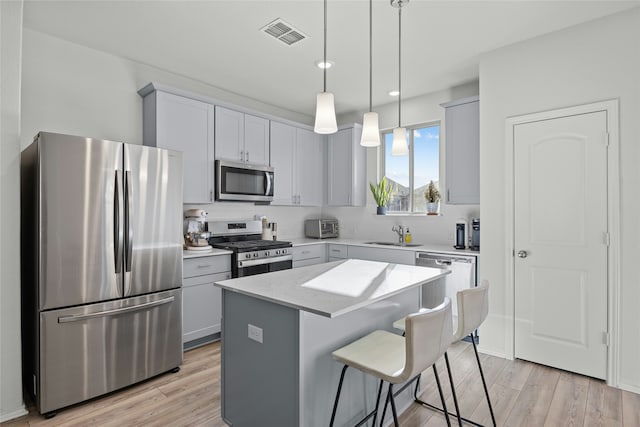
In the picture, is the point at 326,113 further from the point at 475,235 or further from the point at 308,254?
the point at 308,254

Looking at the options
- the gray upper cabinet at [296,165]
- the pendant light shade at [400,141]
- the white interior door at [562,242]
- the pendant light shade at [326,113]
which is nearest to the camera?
the pendant light shade at [326,113]

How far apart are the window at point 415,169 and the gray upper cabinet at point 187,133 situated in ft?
8.08

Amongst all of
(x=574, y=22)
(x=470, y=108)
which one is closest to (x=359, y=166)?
(x=470, y=108)

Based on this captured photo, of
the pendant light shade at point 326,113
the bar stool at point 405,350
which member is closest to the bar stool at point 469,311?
the bar stool at point 405,350

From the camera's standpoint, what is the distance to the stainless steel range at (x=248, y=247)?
3.55 meters

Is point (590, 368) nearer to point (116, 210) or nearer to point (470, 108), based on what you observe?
point (470, 108)

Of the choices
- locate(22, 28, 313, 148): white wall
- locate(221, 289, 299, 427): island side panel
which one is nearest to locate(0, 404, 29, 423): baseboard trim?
locate(221, 289, 299, 427): island side panel

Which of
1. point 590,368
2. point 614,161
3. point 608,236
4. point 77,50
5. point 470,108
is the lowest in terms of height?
point 590,368

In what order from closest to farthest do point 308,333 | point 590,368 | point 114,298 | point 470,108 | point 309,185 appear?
point 308,333 → point 114,298 → point 590,368 → point 470,108 → point 309,185

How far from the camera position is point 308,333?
1.66m

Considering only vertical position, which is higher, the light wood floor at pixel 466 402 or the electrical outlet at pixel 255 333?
the electrical outlet at pixel 255 333

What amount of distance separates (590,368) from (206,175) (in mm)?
3825

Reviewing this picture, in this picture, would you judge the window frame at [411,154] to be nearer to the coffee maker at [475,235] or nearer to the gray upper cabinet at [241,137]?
the coffee maker at [475,235]

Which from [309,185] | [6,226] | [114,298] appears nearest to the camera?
[6,226]
